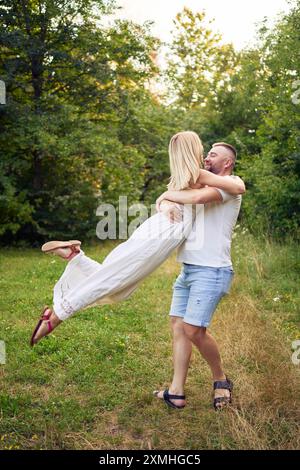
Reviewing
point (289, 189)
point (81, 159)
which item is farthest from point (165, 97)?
point (289, 189)

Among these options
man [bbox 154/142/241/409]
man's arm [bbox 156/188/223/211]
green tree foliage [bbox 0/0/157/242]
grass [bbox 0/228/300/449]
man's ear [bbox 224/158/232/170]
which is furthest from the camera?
green tree foliage [bbox 0/0/157/242]

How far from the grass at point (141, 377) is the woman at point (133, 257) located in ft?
2.27

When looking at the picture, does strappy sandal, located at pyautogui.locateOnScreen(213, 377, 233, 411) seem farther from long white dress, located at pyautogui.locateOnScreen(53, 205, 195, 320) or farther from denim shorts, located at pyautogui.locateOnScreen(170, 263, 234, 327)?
long white dress, located at pyautogui.locateOnScreen(53, 205, 195, 320)

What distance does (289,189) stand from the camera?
949 cm

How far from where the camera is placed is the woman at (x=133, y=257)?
12.0 ft

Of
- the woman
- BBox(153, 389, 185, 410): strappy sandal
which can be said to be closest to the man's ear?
A: the woman

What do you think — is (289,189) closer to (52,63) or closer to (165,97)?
(52,63)

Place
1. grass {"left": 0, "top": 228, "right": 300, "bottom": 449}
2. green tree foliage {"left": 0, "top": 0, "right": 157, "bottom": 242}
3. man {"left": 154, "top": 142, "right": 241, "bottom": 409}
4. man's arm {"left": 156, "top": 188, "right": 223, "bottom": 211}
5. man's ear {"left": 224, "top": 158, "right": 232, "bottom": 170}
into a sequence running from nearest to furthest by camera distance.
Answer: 1. grass {"left": 0, "top": 228, "right": 300, "bottom": 449}
2. man's arm {"left": 156, "top": 188, "right": 223, "bottom": 211}
3. man {"left": 154, "top": 142, "right": 241, "bottom": 409}
4. man's ear {"left": 224, "top": 158, "right": 232, "bottom": 170}
5. green tree foliage {"left": 0, "top": 0, "right": 157, "bottom": 242}

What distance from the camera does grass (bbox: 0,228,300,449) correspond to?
3467 mm

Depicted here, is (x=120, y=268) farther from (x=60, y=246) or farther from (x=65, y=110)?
(x=65, y=110)

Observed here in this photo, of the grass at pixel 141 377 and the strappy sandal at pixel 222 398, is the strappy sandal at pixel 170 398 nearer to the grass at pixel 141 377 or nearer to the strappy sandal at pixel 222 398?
the grass at pixel 141 377

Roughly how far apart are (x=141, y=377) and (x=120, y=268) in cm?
140

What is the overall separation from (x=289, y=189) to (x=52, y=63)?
717 centimetres

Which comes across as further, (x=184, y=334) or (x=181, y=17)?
(x=181, y=17)
